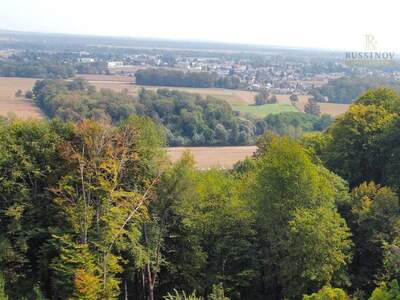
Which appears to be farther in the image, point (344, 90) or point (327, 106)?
point (344, 90)

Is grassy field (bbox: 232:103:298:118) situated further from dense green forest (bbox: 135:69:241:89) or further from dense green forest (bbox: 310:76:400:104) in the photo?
dense green forest (bbox: 135:69:241:89)

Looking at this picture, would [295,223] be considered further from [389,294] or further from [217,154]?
[217,154]

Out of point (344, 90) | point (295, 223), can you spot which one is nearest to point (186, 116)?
point (344, 90)

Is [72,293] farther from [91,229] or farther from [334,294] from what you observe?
[334,294]

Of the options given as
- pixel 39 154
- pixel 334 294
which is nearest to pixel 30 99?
pixel 39 154

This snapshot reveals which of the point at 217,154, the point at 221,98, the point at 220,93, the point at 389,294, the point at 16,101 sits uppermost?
the point at 389,294

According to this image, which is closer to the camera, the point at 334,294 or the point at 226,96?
the point at 334,294
